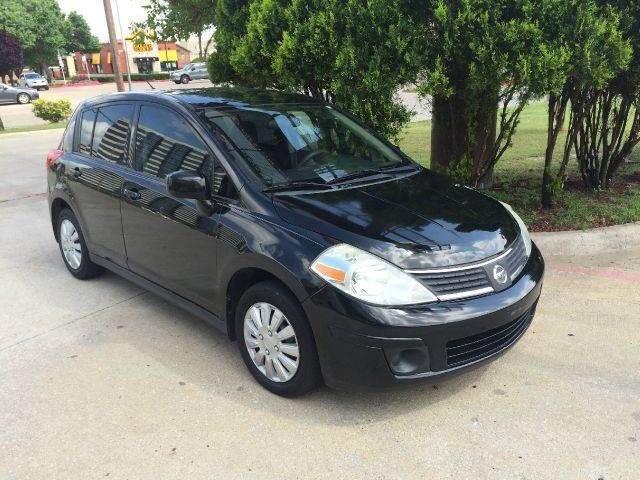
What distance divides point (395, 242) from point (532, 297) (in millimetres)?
903

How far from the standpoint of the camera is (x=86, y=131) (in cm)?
472

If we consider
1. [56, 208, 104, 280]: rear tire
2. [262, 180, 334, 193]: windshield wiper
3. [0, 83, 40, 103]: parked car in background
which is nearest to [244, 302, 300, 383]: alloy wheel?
[262, 180, 334, 193]: windshield wiper

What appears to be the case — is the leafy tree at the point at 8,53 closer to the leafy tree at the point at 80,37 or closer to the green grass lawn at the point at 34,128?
the green grass lawn at the point at 34,128

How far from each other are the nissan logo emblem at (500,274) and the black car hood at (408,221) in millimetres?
83

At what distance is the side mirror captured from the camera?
3.28 meters

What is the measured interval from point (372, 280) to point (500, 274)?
75cm

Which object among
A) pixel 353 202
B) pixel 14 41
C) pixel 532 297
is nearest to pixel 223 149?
pixel 353 202

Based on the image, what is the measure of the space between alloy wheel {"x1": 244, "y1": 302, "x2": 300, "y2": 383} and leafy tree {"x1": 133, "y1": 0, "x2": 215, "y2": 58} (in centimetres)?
644

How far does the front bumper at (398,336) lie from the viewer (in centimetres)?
270

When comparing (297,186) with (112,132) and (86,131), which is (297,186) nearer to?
(112,132)

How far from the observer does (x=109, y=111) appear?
14.6 ft

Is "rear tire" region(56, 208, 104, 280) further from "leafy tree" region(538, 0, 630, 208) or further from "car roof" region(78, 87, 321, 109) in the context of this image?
"leafy tree" region(538, 0, 630, 208)

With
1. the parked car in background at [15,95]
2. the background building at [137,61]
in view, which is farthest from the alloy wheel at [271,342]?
the background building at [137,61]

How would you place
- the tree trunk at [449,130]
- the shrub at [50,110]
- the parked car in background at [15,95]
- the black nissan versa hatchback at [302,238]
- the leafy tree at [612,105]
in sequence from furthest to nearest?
1. the parked car in background at [15,95]
2. the shrub at [50,110]
3. the tree trunk at [449,130]
4. the leafy tree at [612,105]
5. the black nissan versa hatchback at [302,238]
